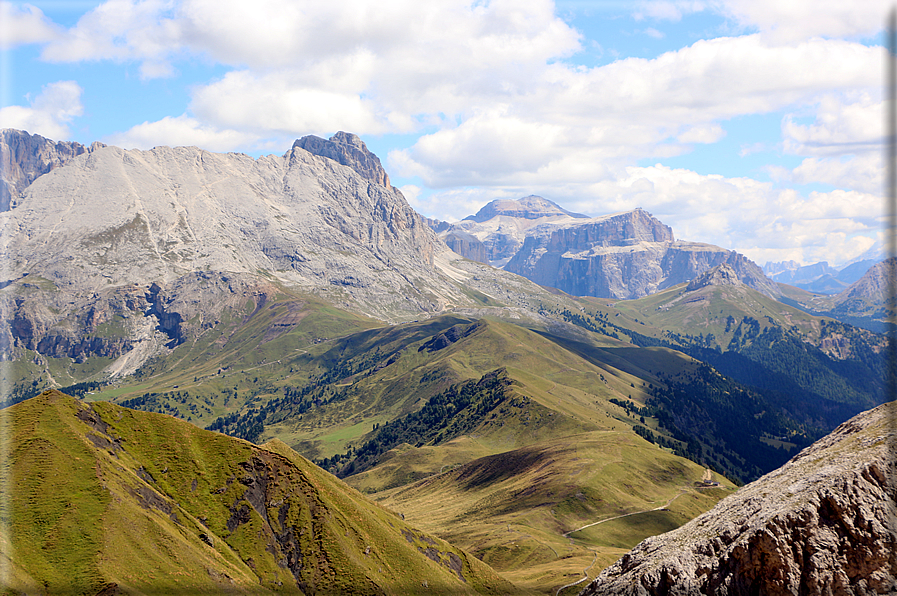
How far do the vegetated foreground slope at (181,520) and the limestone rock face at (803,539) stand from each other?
7760 cm

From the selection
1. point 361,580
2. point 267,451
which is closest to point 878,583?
point 361,580

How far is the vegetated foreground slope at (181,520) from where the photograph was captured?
10962cm

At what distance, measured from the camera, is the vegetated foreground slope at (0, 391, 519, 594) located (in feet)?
360

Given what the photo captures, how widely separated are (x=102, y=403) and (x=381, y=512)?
7876cm

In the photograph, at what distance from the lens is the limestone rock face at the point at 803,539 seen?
63.7m

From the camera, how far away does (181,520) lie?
13662 cm

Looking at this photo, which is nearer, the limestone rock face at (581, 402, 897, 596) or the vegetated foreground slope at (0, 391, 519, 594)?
the limestone rock face at (581, 402, 897, 596)

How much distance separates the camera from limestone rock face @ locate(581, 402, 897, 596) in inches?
2507

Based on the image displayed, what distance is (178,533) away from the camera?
128 m

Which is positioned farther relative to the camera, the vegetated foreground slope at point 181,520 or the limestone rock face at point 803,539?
the vegetated foreground slope at point 181,520

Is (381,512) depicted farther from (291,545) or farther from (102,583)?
(102,583)

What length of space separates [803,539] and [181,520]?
118 meters

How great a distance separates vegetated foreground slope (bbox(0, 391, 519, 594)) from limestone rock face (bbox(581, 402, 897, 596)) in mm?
77597

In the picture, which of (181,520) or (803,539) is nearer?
(803,539)
